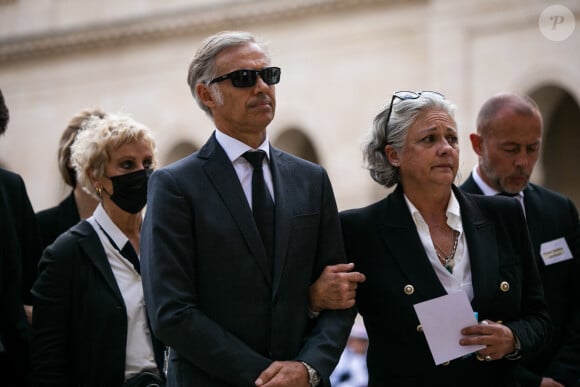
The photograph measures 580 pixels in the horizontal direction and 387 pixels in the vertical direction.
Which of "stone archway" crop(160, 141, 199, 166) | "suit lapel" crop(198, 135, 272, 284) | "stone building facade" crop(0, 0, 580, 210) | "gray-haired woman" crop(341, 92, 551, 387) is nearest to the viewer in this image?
"suit lapel" crop(198, 135, 272, 284)

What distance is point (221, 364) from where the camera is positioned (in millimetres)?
3834

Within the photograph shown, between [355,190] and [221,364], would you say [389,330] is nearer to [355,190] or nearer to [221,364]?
[221,364]

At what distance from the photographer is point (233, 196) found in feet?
13.4

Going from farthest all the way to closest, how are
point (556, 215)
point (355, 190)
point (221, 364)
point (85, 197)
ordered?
point (355, 190) < point (85, 197) < point (556, 215) < point (221, 364)

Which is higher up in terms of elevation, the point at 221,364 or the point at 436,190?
the point at 436,190

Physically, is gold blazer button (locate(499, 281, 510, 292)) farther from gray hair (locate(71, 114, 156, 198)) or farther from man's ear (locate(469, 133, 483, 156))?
gray hair (locate(71, 114, 156, 198))

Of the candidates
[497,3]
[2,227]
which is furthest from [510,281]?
[497,3]

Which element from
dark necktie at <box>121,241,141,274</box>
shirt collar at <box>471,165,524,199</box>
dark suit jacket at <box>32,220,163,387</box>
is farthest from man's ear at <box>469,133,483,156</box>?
dark suit jacket at <box>32,220,163,387</box>

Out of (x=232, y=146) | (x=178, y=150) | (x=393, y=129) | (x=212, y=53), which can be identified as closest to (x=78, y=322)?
(x=232, y=146)

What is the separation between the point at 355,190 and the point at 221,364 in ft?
43.4

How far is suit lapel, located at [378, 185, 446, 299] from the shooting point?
4320 mm

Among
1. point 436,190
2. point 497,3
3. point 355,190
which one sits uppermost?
point 497,3

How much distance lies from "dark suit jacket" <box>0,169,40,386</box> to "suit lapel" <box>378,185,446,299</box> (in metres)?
1.87

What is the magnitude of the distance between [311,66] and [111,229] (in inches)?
503
